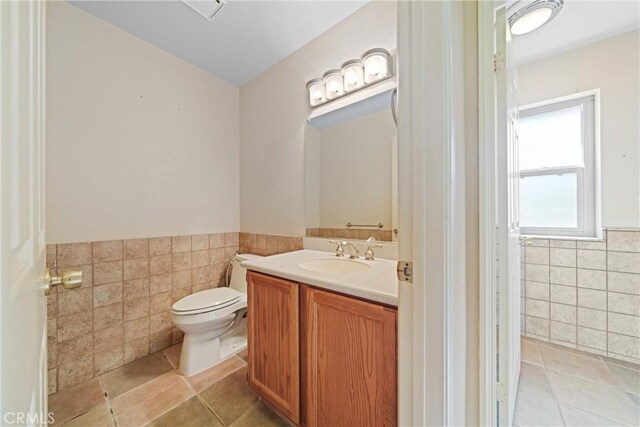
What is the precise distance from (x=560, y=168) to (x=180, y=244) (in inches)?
123

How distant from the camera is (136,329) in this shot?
177 centimetres

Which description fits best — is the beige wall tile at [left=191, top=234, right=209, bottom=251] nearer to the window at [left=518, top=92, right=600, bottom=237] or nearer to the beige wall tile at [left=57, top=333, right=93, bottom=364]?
the beige wall tile at [left=57, top=333, right=93, bottom=364]

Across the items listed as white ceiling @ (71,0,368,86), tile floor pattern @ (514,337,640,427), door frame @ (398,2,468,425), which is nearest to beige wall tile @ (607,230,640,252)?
tile floor pattern @ (514,337,640,427)

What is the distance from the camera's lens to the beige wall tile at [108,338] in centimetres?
161

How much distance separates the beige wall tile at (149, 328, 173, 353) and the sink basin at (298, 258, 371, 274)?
141 cm

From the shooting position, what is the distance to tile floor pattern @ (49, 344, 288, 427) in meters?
1.25

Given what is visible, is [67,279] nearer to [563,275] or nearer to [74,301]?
[74,301]

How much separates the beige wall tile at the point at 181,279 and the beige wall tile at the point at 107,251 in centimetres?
40

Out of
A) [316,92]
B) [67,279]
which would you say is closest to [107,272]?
[67,279]

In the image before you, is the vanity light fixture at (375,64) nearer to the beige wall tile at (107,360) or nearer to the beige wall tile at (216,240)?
the beige wall tile at (216,240)

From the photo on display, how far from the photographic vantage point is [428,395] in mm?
654

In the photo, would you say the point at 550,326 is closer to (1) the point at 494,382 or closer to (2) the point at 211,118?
(1) the point at 494,382

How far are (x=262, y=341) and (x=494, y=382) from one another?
0.99 m

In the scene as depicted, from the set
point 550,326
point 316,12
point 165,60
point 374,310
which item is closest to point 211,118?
point 165,60
